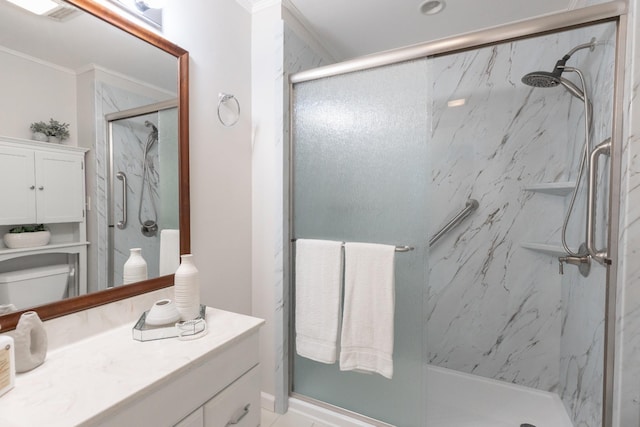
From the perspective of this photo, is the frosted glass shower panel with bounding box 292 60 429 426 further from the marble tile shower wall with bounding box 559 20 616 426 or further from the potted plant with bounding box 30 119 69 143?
the potted plant with bounding box 30 119 69 143

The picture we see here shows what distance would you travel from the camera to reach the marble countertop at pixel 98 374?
2.09ft

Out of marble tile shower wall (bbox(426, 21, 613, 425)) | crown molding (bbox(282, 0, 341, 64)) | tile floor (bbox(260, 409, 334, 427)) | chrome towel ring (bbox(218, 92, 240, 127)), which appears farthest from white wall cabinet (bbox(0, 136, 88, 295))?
marble tile shower wall (bbox(426, 21, 613, 425))

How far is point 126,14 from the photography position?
112cm

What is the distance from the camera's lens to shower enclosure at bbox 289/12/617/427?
53.5 inches

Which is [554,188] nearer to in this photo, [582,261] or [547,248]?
[547,248]

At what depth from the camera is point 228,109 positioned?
1.59 meters

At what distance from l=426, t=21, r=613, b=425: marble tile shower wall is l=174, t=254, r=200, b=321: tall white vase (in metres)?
1.57

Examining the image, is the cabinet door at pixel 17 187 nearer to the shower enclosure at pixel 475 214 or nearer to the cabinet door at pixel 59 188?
the cabinet door at pixel 59 188

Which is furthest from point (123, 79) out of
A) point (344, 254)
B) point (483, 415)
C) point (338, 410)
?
point (483, 415)

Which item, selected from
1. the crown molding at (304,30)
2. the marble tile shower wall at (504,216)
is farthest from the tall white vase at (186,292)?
the marble tile shower wall at (504,216)

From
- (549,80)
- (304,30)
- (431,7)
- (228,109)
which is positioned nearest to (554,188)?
(549,80)

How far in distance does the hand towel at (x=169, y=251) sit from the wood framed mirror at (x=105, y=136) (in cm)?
2

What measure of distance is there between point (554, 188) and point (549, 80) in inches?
23.8

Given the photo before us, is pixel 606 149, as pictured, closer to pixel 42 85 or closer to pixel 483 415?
pixel 483 415
